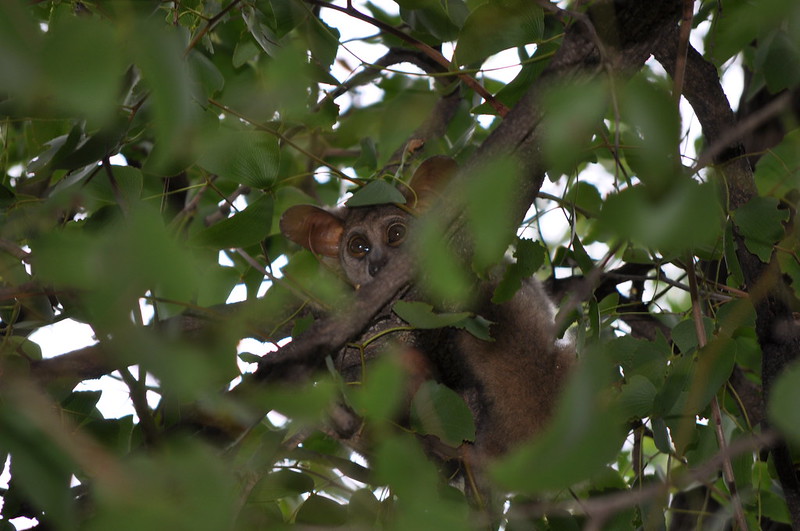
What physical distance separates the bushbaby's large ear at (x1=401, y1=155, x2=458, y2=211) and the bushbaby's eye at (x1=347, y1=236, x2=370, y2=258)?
2.49 feet

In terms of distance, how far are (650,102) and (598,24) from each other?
52 cm

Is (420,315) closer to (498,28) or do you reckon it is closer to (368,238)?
(498,28)

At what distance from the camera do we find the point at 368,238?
3758mm

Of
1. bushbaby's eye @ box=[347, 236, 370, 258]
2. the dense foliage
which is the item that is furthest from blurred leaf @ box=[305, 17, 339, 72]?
bushbaby's eye @ box=[347, 236, 370, 258]

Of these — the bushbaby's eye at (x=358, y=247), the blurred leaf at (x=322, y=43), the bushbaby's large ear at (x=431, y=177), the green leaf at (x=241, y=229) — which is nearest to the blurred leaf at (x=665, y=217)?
the green leaf at (x=241, y=229)

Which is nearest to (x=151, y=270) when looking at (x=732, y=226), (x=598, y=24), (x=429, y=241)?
(x=429, y=241)

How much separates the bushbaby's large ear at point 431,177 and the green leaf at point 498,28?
1125 millimetres

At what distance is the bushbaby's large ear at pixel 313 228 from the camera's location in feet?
10.3

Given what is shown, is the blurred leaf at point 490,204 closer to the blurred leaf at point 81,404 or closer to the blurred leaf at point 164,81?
the blurred leaf at point 164,81

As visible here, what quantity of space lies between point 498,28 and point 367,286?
0.75 m

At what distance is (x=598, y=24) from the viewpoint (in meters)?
1.19

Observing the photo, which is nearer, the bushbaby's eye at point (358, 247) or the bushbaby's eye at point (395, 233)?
the bushbaby's eye at point (395, 233)

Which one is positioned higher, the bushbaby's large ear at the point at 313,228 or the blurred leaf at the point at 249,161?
the bushbaby's large ear at the point at 313,228

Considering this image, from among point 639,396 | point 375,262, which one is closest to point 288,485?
point 639,396
